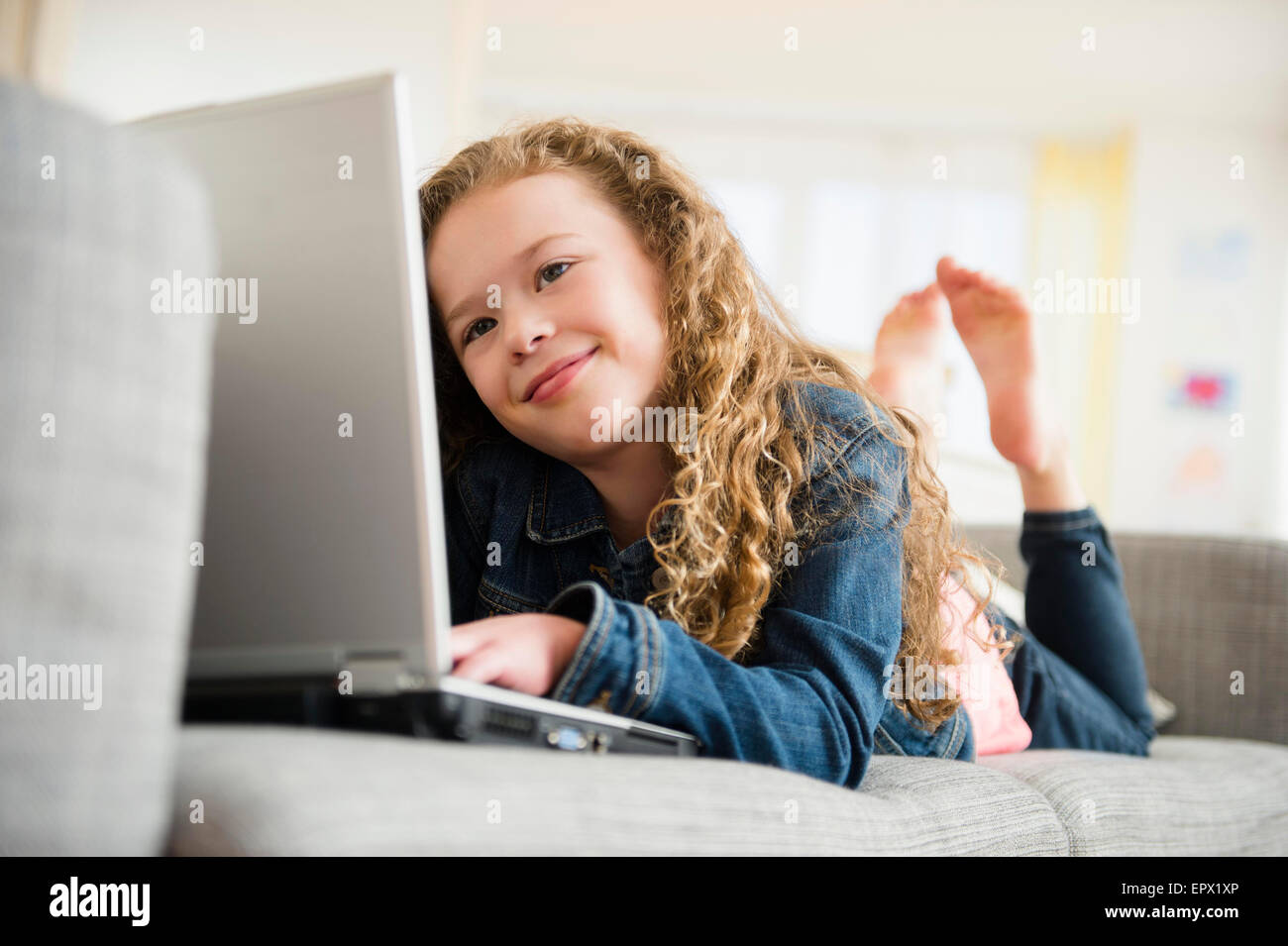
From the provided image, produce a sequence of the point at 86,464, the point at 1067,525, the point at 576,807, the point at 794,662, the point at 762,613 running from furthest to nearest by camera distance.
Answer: the point at 1067,525, the point at 762,613, the point at 794,662, the point at 576,807, the point at 86,464

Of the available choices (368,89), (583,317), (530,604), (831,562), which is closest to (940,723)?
(831,562)

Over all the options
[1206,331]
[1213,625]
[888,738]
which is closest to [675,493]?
[888,738]

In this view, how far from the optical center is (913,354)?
1417 millimetres

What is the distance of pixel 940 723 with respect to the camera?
3.24 feet

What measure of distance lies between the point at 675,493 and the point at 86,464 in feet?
2.02

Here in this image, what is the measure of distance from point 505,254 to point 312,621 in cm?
43

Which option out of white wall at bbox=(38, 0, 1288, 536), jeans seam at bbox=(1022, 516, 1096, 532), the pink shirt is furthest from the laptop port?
white wall at bbox=(38, 0, 1288, 536)

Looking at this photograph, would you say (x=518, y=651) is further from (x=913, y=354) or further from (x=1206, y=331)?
(x=1206, y=331)

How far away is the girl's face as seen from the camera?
894mm

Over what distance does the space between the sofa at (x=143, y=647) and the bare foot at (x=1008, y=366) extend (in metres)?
0.88

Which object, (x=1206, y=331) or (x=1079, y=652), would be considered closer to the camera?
(x=1079, y=652)

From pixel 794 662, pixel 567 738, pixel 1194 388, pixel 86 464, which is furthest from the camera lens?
pixel 1194 388

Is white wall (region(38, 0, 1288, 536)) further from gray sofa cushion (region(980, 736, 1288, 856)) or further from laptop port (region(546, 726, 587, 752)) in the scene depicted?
laptop port (region(546, 726, 587, 752))

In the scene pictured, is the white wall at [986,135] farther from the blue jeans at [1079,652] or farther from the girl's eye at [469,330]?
the girl's eye at [469,330]
